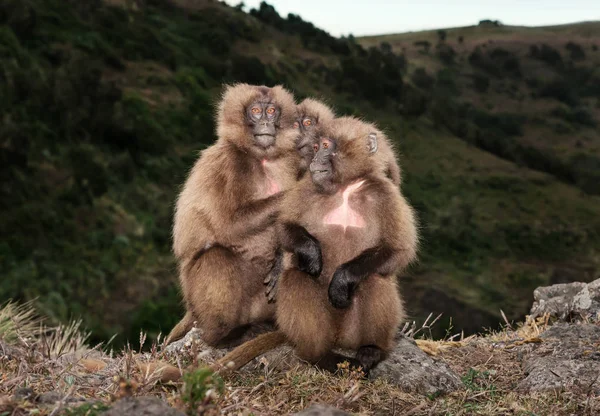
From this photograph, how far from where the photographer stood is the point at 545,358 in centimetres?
695

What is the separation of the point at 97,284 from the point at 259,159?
67.6 ft

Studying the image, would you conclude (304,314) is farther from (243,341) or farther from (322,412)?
(322,412)

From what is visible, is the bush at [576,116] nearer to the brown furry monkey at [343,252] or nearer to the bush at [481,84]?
the bush at [481,84]

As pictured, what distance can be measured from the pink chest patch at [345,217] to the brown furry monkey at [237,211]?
56 cm

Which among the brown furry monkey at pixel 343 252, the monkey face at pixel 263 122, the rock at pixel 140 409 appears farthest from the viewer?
the monkey face at pixel 263 122

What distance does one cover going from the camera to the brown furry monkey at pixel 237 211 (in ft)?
21.5

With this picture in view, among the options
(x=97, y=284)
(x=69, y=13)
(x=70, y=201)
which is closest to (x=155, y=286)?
(x=97, y=284)

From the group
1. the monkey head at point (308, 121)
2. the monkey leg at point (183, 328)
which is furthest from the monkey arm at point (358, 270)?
the monkey leg at point (183, 328)

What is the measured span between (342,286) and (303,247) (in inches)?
15.9

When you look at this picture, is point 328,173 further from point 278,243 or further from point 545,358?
point 545,358

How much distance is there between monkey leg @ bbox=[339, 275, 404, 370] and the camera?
605cm

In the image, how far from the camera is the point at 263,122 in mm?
6730

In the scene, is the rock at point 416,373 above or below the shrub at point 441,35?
above

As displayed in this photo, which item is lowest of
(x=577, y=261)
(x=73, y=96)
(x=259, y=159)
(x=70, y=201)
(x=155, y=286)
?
(x=577, y=261)
